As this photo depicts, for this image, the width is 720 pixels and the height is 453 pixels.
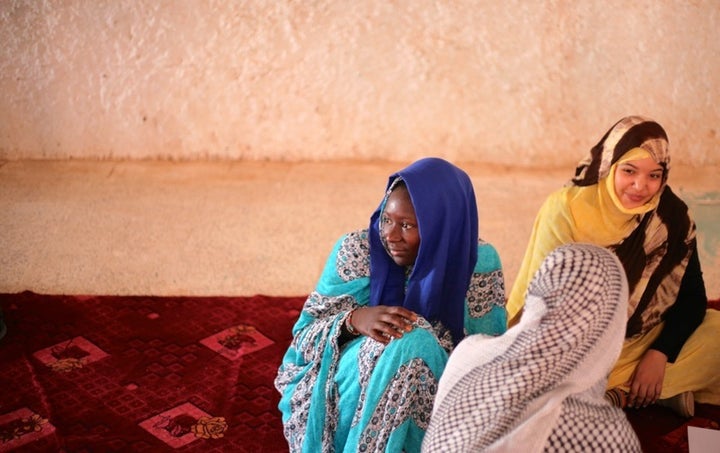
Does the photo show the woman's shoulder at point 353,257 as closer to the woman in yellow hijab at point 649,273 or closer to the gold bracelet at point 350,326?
the gold bracelet at point 350,326

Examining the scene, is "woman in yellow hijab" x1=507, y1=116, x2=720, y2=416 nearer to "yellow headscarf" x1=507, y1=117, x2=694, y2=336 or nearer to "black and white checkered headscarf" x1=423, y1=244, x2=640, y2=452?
"yellow headscarf" x1=507, y1=117, x2=694, y2=336

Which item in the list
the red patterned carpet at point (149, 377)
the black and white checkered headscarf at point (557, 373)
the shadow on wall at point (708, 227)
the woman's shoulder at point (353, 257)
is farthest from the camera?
the shadow on wall at point (708, 227)

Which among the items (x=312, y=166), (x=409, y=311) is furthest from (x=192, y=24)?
(x=409, y=311)

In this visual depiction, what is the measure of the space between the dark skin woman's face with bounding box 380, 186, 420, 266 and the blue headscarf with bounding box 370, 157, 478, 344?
0.14ft

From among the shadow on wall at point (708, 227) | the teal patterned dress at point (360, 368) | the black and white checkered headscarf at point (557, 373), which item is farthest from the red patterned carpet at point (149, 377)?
the shadow on wall at point (708, 227)

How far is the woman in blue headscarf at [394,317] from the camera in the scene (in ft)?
8.86

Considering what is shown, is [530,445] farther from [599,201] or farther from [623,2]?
[623,2]

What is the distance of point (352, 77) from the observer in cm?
573

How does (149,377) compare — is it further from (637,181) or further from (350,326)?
(637,181)

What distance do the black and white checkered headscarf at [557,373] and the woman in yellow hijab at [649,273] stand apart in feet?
4.07

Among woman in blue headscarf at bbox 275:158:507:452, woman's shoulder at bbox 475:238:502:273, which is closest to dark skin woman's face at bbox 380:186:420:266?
woman in blue headscarf at bbox 275:158:507:452

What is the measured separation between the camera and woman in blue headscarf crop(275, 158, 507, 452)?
2.70 metres

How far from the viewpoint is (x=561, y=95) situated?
5.80 meters

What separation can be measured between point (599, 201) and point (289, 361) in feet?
4.23
